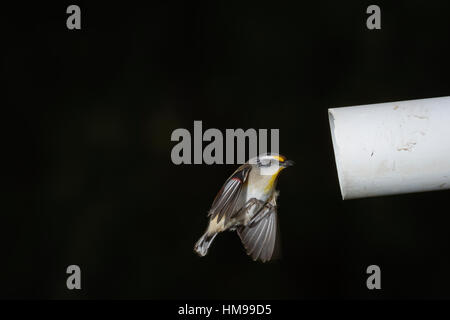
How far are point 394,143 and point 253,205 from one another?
42cm

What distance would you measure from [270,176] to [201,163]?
2.36ft

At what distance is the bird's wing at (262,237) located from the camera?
1204 mm

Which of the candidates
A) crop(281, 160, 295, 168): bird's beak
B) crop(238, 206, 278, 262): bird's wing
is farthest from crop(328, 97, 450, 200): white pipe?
crop(238, 206, 278, 262): bird's wing

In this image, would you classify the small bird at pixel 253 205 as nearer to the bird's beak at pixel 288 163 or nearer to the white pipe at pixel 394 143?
the bird's beak at pixel 288 163

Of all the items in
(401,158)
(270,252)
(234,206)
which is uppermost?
(401,158)

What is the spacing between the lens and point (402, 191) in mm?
894

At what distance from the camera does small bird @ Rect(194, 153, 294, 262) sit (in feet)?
3.58

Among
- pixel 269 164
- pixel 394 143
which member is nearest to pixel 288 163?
pixel 269 164

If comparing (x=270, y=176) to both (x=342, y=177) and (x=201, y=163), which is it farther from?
(x=201, y=163)

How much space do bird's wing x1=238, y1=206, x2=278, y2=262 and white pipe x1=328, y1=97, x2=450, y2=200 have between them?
38 cm

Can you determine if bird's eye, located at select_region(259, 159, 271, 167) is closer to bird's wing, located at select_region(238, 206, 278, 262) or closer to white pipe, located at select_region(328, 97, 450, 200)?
bird's wing, located at select_region(238, 206, 278, 262)

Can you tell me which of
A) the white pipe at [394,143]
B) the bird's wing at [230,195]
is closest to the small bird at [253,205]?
the bird's wing at [230,195]

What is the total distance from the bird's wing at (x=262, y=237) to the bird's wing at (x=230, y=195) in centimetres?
11

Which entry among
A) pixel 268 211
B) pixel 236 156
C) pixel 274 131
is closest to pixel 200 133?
pixel 274 131
